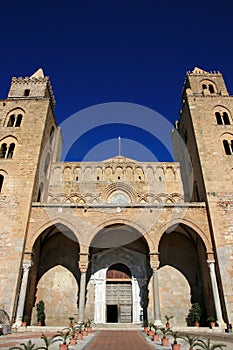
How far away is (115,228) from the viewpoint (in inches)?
678

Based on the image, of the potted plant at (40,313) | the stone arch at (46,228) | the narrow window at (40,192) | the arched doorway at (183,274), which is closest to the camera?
the stone arch at (46,228)

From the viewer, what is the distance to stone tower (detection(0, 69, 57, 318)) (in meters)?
14.2

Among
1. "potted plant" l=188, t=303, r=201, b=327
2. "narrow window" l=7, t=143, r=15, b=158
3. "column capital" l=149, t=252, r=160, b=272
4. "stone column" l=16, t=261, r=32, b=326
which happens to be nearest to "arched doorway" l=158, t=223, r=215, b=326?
"potted plant" l=188, t=303, r=201, b=327

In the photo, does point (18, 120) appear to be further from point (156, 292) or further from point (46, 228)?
point (156, 292)

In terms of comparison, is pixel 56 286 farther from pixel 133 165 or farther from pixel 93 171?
pixel 133 165

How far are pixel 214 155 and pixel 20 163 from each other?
43.3 ft

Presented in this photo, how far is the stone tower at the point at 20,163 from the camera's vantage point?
14195 mm

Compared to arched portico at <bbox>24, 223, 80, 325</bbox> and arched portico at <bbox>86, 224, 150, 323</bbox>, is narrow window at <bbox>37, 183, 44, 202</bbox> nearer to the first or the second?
arched portico at <bbox>24, 223, 80, 325</bbox>

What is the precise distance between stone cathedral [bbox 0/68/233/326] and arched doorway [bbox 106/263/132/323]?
0.20 ft

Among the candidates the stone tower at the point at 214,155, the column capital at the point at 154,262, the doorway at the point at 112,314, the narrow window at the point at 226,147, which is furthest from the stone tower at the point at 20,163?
the narrow window at the point at 226,147

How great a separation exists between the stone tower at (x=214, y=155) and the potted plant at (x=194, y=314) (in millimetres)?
2216

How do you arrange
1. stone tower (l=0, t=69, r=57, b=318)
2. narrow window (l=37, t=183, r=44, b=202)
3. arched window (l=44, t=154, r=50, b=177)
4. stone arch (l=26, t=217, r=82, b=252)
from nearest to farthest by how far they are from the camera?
stone tower (l=0, t=69, r=57, b=318) < stone arch (l=26, t=217, r=82, b=252) < narrow window (l=37, t=183, r=44, b=202) < arched window (l=44, t=154, r=50, b=177)

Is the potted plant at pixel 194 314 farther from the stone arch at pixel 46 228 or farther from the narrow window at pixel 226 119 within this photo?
the narrow window at pixel 226 119

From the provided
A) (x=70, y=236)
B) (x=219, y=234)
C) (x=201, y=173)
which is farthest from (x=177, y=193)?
(x=70, y=236)
